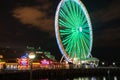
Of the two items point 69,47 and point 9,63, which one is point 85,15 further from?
point 9,63

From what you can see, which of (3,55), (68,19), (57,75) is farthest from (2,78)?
(3,55)

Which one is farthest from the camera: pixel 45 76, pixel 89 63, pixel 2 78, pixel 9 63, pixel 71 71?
pixel 89 63

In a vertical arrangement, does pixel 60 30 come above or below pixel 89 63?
above

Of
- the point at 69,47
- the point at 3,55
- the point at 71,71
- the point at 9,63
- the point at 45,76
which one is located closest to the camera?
the point at 45,76

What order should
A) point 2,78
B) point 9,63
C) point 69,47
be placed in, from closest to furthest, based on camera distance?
point 2,78, point 69,47, point 9,63

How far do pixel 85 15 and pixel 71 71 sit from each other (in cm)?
1479

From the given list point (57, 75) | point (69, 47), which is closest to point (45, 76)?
point (57, 75)

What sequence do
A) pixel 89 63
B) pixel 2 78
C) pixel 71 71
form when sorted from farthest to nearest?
pixel 89 63, pixel 71 71, pixel 2 78

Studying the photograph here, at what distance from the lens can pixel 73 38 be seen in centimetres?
6938

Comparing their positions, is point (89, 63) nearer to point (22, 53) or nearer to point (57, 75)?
point (22, 53)

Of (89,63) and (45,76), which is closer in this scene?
(45,76)

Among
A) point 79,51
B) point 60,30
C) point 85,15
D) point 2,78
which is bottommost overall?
point 2,78

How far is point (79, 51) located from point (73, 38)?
4.07 meters

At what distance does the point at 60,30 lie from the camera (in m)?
67.6
